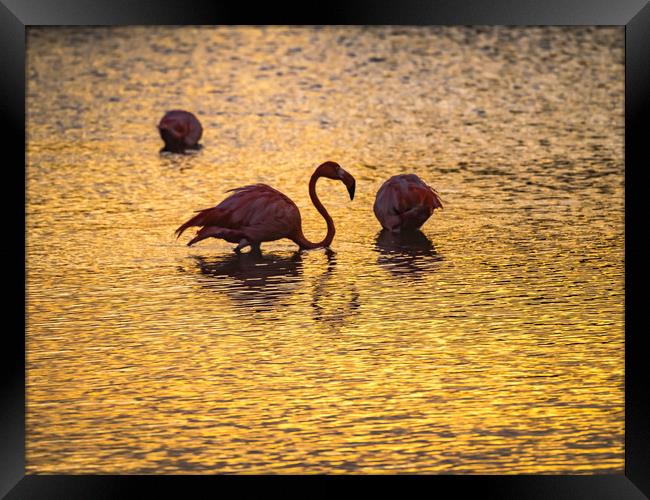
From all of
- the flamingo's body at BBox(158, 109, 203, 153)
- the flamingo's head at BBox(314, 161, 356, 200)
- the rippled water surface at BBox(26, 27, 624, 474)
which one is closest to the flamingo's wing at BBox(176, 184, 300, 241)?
the rippled water surface at BBox(26, 27, 624, 474)

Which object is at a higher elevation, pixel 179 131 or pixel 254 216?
pixel 179 131

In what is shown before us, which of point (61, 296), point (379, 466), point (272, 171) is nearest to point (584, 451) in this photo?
point (379, 466)

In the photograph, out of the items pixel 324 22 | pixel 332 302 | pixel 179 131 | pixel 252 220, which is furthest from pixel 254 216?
pixel 179 131

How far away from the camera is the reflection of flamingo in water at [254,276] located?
558 centimetres

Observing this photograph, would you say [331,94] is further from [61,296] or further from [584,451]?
[584,451]

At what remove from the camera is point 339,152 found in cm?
812

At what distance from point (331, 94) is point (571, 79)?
5.10 feet

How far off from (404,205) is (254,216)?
688mm

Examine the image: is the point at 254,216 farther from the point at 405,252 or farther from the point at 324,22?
the point at 324,22

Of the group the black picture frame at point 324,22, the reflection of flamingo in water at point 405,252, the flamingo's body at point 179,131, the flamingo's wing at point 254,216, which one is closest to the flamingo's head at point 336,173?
the reflection of flamingo in water at point 405,252

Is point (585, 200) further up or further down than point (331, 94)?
further down

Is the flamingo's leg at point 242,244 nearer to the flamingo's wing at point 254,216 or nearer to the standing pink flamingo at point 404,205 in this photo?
the flamingo's wing at point 254,216

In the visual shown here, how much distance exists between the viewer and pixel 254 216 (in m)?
6.22

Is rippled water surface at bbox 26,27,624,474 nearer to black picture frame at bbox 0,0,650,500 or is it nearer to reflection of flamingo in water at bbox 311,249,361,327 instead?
reflection of flamingo in water at bbox 311,249,361,327
